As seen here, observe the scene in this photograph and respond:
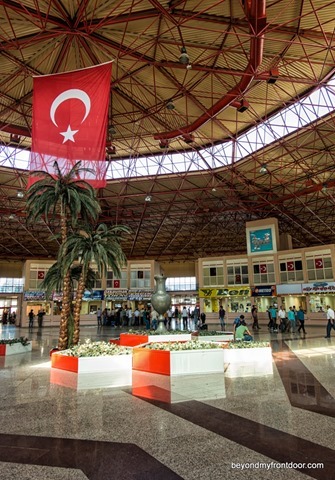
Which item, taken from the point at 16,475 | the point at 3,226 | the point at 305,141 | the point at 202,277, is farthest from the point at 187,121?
the point at 3,226

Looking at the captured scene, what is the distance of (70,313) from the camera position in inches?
504

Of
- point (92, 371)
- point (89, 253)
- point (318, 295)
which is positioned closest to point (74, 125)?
point (89, 253)

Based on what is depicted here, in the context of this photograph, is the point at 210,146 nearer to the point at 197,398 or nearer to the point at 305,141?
the point at 305,141

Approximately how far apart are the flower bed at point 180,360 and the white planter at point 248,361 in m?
0.61

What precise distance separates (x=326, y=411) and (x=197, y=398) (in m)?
2.40

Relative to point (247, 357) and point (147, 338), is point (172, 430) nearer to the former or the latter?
point (247, 357)

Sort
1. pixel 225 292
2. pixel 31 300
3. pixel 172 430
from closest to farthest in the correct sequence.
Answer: pixel 172 430
pixel 225 292
pixel 31 300

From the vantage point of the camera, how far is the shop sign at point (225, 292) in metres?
38.2

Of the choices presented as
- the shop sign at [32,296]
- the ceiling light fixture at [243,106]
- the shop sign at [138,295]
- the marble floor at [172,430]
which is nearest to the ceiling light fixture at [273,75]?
the ceiling light fixture at [243,106]

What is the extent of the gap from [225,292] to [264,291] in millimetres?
4559

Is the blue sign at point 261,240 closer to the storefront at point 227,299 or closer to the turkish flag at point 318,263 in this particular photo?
the storefront at point 227,299

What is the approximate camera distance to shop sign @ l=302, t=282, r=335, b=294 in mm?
32688

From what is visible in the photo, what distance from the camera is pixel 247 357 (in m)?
11.5

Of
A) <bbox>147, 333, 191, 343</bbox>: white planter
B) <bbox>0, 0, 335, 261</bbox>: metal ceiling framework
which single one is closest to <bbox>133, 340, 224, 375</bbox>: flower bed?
<bbox>147, 333, 191, 343</bbox>: white planter
